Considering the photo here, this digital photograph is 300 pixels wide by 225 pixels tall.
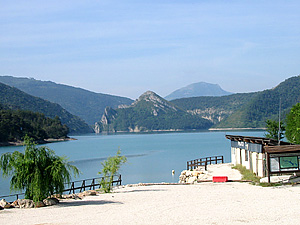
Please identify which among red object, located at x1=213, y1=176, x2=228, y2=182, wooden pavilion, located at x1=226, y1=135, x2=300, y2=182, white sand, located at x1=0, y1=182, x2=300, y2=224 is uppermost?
wooden pavilion, located at x1=226, y1=135, x2=300, y2=182

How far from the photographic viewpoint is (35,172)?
63.2ft

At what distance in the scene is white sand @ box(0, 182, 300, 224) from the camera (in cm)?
1511

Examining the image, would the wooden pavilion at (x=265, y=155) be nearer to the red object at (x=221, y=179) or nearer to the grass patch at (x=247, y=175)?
the grass patch at (x=247, y=175)

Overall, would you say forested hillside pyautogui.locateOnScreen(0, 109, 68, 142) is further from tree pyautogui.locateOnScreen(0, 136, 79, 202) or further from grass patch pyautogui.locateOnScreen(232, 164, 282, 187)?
tree pyautogui.locateOnScreen(0, 136, 79, 202)

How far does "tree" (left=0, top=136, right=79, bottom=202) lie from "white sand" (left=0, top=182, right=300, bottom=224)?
0.95 metres

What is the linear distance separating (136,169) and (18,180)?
110ft

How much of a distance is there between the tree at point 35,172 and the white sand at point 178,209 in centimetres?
95

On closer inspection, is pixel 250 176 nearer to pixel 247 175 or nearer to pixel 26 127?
pixel 247 175

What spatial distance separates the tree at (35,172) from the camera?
19188 millimetres

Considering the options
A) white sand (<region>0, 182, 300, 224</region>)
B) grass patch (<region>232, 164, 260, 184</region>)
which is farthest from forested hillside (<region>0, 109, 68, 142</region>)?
white sand (<region>0, 182, 300, 224</region>)

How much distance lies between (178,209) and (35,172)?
663 cm

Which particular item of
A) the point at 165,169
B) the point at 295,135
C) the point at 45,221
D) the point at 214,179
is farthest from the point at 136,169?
the point at 45,221

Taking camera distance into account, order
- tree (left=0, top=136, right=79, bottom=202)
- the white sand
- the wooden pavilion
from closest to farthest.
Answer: the white sand, tree (left=0, top=136, right=79, bottom=202), the wooden pavilion

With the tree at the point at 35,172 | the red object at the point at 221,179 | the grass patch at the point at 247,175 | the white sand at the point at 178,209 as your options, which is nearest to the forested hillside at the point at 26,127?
the grass patch at the point at 247,175
